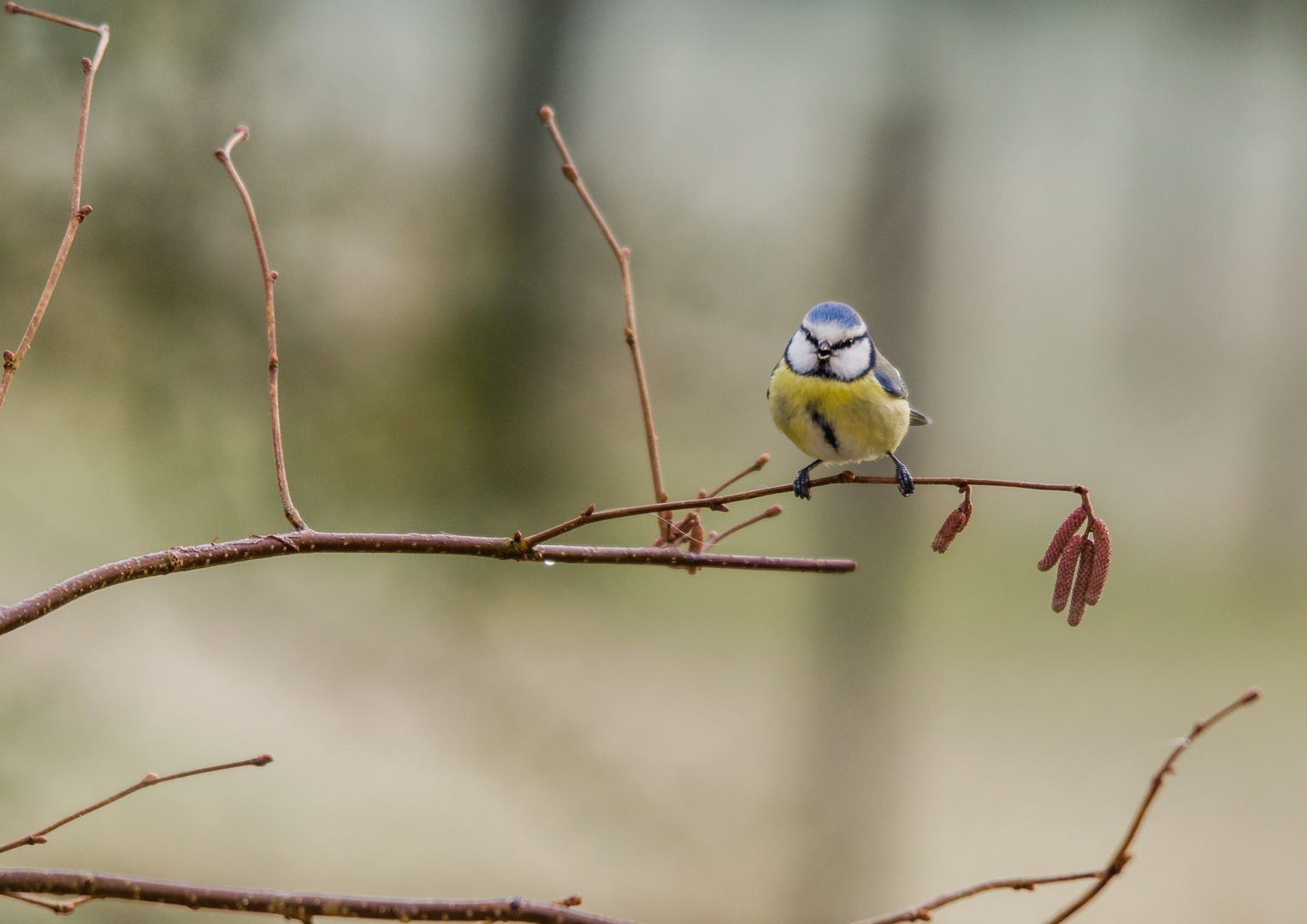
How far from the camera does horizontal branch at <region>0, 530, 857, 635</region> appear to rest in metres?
0.30

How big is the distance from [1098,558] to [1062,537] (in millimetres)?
18

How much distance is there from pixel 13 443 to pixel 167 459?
16 cm

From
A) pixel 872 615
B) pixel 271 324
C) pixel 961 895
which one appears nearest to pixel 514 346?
pixel 872 615

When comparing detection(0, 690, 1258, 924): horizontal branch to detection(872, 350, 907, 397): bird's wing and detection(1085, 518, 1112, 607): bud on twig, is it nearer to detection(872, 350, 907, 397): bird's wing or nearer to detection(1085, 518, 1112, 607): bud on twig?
detection(1085, 518, 1112, 607): bud on twig

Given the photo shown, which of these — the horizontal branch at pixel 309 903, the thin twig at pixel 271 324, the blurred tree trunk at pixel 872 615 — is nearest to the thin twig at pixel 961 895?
the horizontal branch at pixel 309 903

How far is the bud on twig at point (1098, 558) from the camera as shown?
307 mm

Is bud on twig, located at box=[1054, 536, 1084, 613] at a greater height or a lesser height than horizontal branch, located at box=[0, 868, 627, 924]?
greater

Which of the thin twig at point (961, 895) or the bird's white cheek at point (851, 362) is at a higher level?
the bird's white cheek at point (851, 362)

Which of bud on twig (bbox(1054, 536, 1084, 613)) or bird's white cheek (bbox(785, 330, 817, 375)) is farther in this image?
bird's white cheek (bbox(785, 330, 817, 375))

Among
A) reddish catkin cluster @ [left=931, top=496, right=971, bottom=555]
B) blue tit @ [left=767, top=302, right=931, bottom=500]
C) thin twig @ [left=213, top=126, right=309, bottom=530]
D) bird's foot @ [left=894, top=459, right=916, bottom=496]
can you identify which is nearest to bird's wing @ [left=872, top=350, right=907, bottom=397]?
blue tit @ [left=767, top=302, right=931, bottom=500]

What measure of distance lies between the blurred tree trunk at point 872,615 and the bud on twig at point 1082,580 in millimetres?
873

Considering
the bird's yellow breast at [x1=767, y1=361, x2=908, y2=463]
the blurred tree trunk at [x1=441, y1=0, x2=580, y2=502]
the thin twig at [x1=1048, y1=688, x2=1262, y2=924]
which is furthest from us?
the blurred tree trunk at [x1=441, y1=0, x2=580, y2=502]

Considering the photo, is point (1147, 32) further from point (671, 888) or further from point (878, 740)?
point (671, 888)

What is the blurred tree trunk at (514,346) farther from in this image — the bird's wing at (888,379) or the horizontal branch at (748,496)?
the horizontal branch at (748,496)
